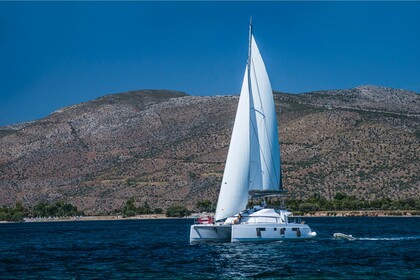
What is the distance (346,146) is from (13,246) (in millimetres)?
95359

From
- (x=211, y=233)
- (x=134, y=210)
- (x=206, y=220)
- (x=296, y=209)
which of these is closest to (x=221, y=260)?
(x=211, y=233)

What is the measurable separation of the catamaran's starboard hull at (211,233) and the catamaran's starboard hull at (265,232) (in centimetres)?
113

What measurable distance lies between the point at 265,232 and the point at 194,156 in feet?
348

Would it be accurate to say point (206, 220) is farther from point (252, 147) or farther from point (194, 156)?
point (194, 156)

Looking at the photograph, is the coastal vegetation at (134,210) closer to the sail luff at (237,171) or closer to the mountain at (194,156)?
the mountain at (194,156)

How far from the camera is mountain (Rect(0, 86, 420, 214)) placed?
13638 cm

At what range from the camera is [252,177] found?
54781mm

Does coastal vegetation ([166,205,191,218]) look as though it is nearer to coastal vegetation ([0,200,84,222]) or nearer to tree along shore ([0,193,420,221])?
tree along shore ([0,193,420,221])

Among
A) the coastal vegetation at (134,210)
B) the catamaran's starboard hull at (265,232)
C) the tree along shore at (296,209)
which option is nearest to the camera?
the catamaran's starboard hull at (265,232)

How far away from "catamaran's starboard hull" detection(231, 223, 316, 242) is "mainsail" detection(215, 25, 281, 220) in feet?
5.02

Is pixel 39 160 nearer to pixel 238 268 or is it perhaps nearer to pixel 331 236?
pixel 331 236

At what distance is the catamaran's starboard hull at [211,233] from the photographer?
5319cm

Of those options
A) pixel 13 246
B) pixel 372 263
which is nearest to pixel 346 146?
pixel 13 246

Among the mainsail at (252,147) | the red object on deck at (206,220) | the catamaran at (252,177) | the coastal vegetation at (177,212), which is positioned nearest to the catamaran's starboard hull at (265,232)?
the catamaran at (252,177)
